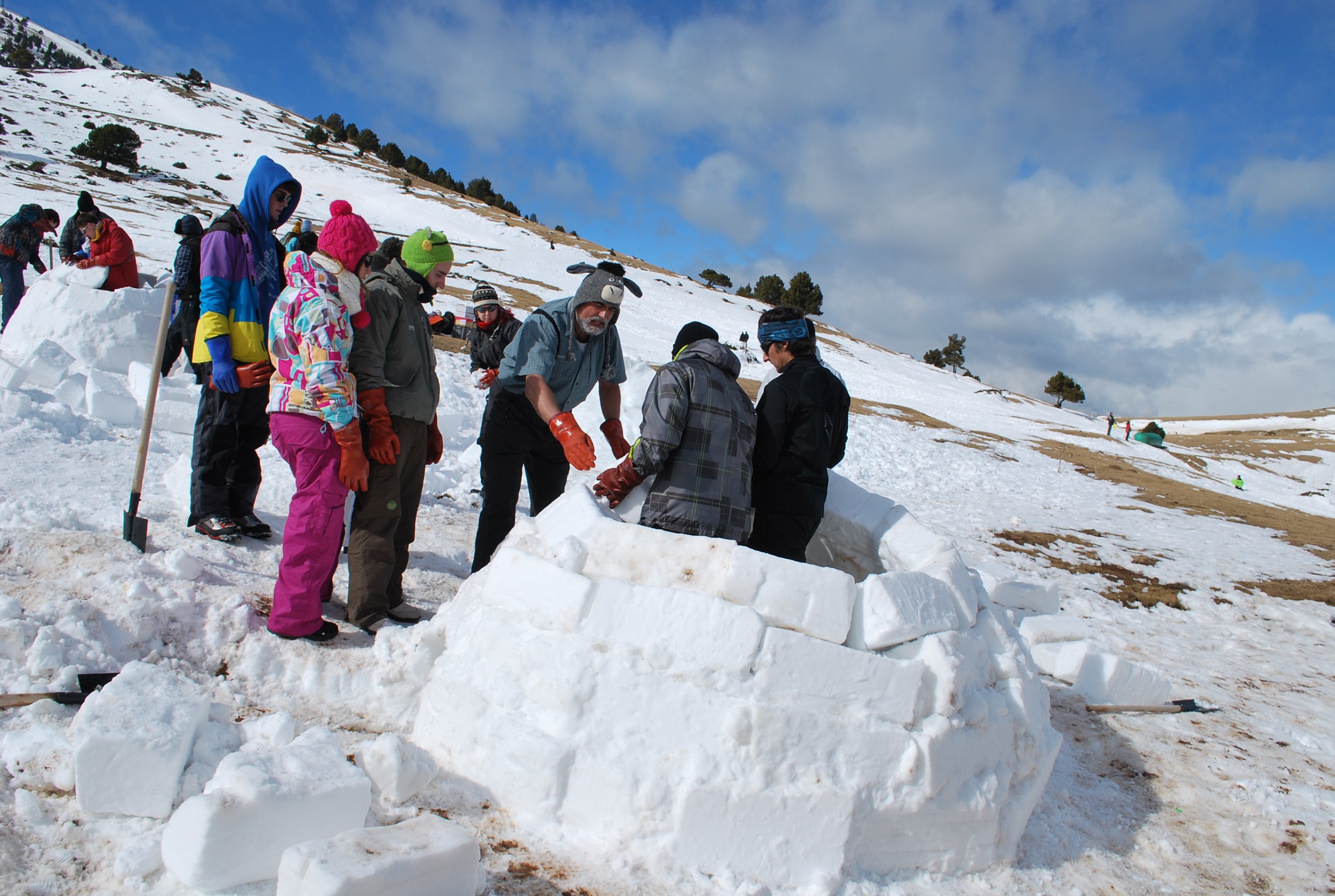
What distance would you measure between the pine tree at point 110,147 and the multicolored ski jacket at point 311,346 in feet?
159

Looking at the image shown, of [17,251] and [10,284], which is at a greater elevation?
[17,251]

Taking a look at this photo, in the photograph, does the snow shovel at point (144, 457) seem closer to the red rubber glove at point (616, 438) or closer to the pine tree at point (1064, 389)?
the red rubber glove at point (616, 438)

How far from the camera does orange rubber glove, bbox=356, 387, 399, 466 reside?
3.19 metres

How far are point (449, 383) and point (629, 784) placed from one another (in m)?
7.77

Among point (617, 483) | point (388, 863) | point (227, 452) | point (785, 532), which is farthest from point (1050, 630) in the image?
point (227, 452)

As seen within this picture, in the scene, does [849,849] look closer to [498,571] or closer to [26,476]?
[498,571]

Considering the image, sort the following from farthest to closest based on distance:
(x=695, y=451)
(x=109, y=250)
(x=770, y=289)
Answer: (x=770, y=289)
(x=109, y=250)
(x=695, y=451)

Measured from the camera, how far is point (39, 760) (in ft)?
6.85

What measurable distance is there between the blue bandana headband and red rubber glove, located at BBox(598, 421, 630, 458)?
1.03 meters

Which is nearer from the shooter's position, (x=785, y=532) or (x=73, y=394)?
(x=785, y=532)

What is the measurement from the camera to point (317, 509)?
9.89 ft

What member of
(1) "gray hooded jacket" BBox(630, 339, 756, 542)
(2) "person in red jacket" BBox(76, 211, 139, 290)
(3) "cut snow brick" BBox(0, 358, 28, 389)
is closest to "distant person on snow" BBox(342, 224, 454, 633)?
(1) "gray hooded jacket" BBox(630, 339, 756, 542)

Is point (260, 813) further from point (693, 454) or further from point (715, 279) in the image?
point (715, 279)

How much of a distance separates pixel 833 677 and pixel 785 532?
101cm
